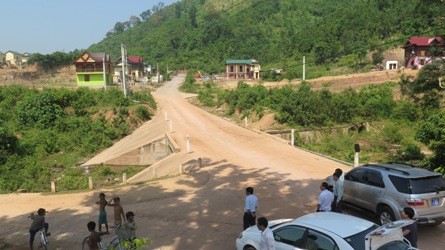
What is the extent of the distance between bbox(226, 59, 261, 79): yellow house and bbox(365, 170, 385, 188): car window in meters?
69.8

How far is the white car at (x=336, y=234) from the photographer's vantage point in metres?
6.62

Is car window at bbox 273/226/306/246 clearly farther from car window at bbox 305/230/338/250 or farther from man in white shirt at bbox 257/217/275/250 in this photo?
man in white shirt at bbox 257/217/275/250

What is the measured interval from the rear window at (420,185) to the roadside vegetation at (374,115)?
24.0 feet

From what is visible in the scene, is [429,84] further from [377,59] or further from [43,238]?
[377,59]

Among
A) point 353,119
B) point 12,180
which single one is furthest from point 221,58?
point 12,180

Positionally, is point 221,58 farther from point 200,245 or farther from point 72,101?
point 200,245

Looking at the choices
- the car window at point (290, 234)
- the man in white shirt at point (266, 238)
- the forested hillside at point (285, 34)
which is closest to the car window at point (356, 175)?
the car window at point (290, 234)

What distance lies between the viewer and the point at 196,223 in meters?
12.1

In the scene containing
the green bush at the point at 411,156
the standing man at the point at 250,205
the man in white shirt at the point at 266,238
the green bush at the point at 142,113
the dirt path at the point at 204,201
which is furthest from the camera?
the green bush at the point at 142,113

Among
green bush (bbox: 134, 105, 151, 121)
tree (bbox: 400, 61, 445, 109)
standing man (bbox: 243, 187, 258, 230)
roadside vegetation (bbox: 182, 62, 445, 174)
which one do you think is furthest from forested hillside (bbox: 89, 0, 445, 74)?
standing man (bbox: 243, 187, 258, 230)

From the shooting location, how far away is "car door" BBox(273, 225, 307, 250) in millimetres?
7477

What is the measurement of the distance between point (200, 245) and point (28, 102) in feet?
107

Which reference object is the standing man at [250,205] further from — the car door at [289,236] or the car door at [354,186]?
the car door at [354,186]

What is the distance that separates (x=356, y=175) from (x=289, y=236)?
4.90 meters
